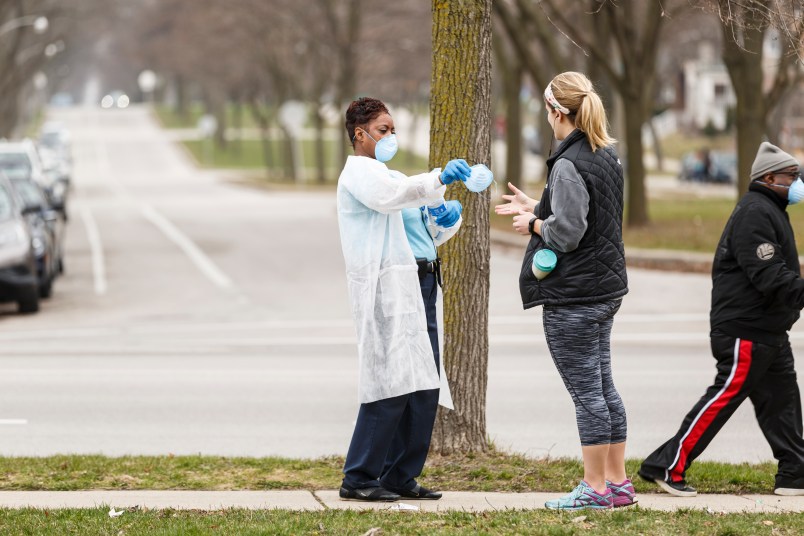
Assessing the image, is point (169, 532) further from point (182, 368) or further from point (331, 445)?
point (182, 368)

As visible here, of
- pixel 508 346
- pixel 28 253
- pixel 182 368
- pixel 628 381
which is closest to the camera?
pixel 628 381

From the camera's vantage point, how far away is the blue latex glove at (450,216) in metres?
6.13

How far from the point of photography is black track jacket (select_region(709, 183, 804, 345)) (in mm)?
6125

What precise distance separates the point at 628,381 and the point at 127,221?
80.0 feet

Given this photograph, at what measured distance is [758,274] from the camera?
6137 mm

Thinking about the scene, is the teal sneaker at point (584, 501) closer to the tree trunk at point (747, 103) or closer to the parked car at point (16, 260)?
the parked car at point (16, 260)

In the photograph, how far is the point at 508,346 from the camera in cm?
1366

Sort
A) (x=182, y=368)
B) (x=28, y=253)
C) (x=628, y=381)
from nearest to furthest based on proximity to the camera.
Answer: (x=628, y=381) < (x=182, y=368) < (x=28, y=253)

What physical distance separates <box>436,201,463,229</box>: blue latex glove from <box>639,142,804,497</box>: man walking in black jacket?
1302 millimetres

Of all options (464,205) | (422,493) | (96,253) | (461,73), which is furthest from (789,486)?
(96,253)

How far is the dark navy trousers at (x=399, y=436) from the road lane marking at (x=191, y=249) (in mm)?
13346

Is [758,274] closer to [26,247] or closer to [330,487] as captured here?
[330,487]

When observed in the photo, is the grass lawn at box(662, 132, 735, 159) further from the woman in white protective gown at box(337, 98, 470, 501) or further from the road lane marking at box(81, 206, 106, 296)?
the woman in white protective gown at box(337, 98, 470, 501)

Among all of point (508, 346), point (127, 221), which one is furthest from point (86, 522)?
point (127, 221)
